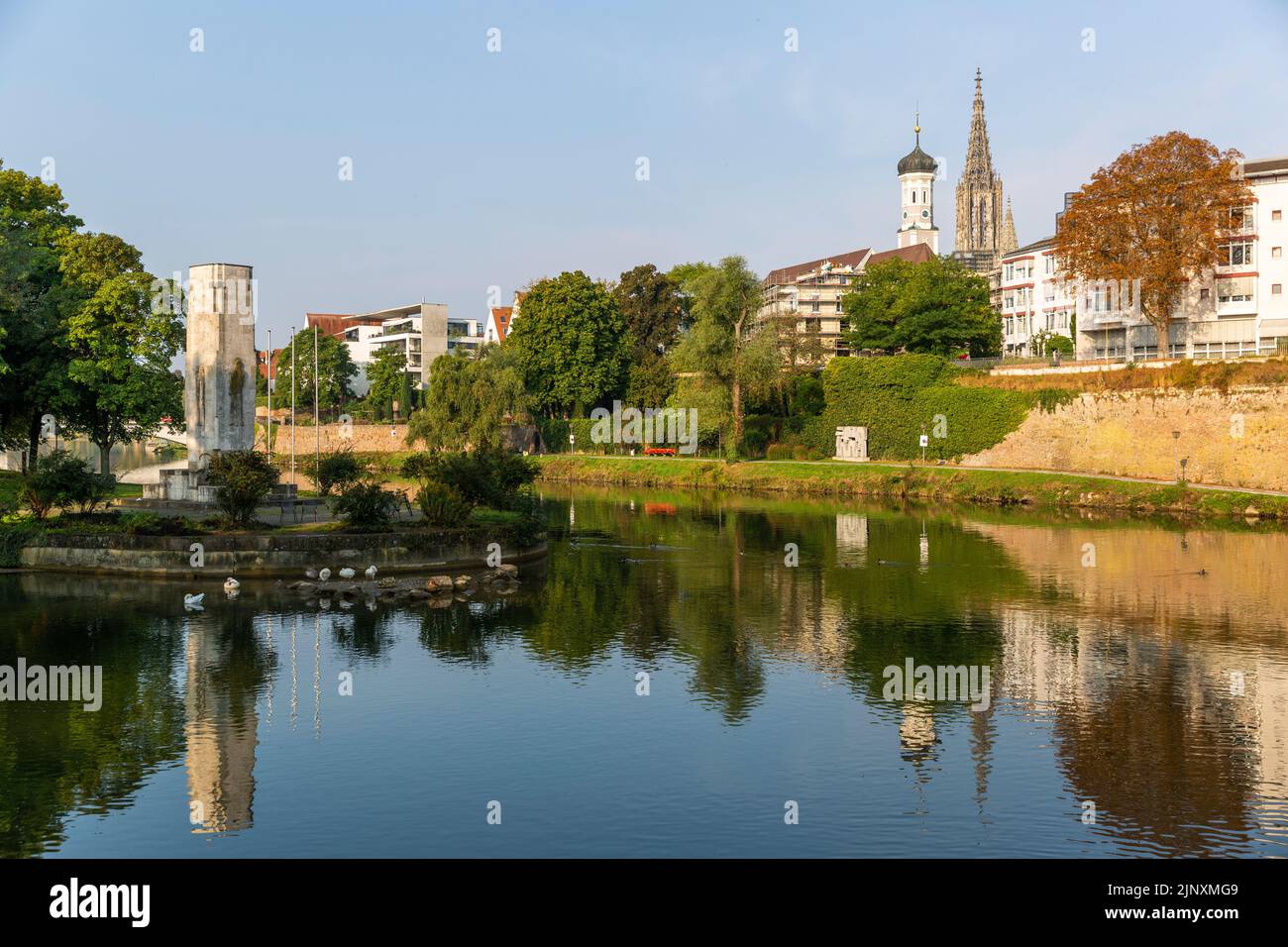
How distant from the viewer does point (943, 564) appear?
130 feet

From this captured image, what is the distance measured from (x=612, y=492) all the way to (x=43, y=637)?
2163 inches

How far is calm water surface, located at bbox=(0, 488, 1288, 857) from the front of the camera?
49.4ft

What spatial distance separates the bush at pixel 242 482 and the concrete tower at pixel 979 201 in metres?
161

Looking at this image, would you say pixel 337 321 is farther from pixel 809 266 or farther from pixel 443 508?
pixel 443 508

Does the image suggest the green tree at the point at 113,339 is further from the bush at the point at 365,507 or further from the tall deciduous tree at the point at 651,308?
the tall deciduous tree at the point at 651,308

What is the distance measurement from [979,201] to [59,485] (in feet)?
555

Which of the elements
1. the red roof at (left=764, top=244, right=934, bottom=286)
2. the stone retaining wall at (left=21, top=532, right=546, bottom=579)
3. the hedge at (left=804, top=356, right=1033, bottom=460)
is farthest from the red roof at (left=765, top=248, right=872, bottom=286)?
the stone retaining wall at (left=21, top=532, right=546, bottom=579)

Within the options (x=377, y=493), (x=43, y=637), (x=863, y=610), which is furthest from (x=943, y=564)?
(x=43, y=637)

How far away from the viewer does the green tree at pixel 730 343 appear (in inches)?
3241

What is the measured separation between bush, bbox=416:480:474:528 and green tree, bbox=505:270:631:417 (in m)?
68.9

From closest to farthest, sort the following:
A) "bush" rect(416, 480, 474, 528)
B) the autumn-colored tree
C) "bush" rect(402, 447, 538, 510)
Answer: "bush" rect(416, 480, 474, 528) < "bush" rect(402, 447, 538, 510) < the autumn-colored tree

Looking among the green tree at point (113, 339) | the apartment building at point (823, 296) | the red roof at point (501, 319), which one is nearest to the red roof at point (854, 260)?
the apartment building at point (823, 296)

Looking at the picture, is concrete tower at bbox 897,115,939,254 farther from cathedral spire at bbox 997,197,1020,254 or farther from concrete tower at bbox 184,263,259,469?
concrete tower at bbox 184,263,259,469

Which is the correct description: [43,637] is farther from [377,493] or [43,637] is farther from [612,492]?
[612,492]
